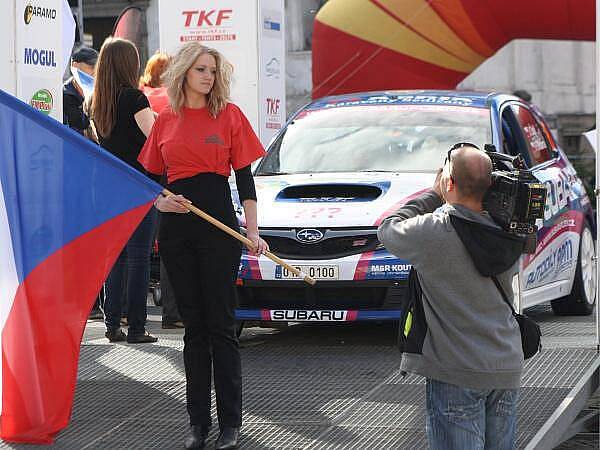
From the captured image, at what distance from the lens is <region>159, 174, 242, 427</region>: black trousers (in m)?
5.96

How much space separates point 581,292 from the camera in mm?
10141

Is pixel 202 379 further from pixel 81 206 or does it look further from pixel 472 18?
pixel 472 18

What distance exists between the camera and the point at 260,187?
892 cm

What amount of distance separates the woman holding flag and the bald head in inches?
76.7

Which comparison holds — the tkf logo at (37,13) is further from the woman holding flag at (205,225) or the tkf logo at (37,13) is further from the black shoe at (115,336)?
the woman holding flag at (205,225)

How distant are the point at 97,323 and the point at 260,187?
2.00 metres

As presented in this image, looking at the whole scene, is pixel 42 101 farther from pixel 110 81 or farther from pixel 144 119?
pixel 144 119

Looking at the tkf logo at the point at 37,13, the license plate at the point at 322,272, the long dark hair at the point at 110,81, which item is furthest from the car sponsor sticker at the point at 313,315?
the tkf logo at the point at 37,13

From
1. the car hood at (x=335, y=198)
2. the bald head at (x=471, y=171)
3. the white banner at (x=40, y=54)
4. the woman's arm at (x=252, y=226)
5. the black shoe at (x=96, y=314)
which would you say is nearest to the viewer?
the bald head at (x=471, y=171)

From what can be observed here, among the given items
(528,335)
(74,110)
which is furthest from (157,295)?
(528,335)

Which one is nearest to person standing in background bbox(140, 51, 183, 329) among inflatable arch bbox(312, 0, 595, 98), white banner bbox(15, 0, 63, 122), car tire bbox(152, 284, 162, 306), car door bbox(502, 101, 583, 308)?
white banner bbox(15, 0, 63, 122)

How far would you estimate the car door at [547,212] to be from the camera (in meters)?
9.18

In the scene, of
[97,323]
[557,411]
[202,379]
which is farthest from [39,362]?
[97,323]

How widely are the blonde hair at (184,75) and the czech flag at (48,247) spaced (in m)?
0.42
